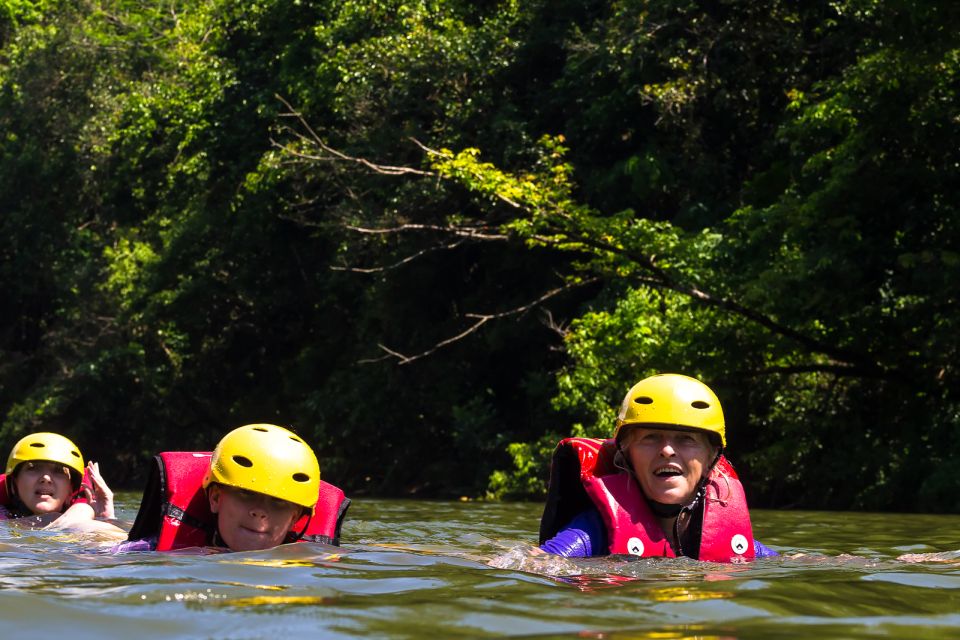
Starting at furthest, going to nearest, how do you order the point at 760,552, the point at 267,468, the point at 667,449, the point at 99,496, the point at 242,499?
1. the point at 99,496
2. the point at 760,552
3. the point at 242,499
4. the point at 267,468
5. the point at 667,449

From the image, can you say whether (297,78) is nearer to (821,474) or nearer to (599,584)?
(821,474)

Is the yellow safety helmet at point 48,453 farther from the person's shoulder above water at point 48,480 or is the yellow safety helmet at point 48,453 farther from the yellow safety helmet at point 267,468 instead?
the yellow safety helmet at point 267,468

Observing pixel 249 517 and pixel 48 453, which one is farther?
pixel 48 453

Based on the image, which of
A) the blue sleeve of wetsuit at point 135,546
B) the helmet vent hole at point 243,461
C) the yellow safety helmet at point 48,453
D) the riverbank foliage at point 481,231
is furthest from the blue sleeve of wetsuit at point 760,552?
the riverbank foliage at point 481,231

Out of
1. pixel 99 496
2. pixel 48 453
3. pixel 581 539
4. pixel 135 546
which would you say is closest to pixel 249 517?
pixel 135 546

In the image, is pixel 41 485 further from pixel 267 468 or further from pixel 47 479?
pixel 267 468

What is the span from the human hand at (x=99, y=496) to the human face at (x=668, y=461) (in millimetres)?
4742

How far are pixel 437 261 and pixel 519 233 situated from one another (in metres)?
8.70

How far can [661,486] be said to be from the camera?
6.38 metres

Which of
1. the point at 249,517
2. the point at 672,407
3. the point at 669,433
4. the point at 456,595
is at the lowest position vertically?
the point at 456,595

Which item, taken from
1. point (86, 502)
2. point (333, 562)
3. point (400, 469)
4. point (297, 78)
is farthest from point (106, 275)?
point (333, 562)

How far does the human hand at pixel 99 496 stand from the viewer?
390 inches

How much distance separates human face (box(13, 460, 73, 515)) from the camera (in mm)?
9883

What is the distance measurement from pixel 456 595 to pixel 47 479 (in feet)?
18.5
